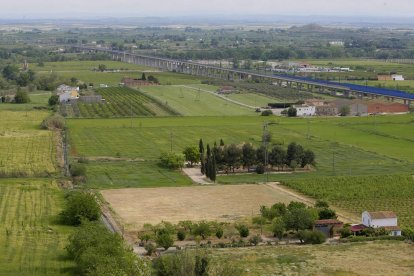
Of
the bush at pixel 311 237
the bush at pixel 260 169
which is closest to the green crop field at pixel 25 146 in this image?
the bush at pixel 260 169

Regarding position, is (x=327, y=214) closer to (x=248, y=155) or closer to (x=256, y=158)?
(x=248, y=155)

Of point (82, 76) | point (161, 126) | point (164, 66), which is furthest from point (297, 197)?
point (164, 66)

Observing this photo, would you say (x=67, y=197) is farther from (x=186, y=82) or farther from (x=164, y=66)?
(x=164, y=66)

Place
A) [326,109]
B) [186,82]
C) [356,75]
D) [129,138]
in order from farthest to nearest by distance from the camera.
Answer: [356,75], [186,82], [326,109], [129,138]

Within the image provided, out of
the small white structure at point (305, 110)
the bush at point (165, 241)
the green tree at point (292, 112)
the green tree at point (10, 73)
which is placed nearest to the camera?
the bush at point (165, 241)

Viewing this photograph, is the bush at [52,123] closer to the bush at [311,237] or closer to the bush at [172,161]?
the bush at [172,161]

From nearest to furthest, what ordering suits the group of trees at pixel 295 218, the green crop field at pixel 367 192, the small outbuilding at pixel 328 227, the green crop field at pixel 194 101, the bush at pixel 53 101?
the group of trees at pixel 295 218 → the small outbuilding at pixel 328 227 → the green crop field at pixel 367 192 → the green crop field at pixel 194 101 → the bush at pixel 53 101
